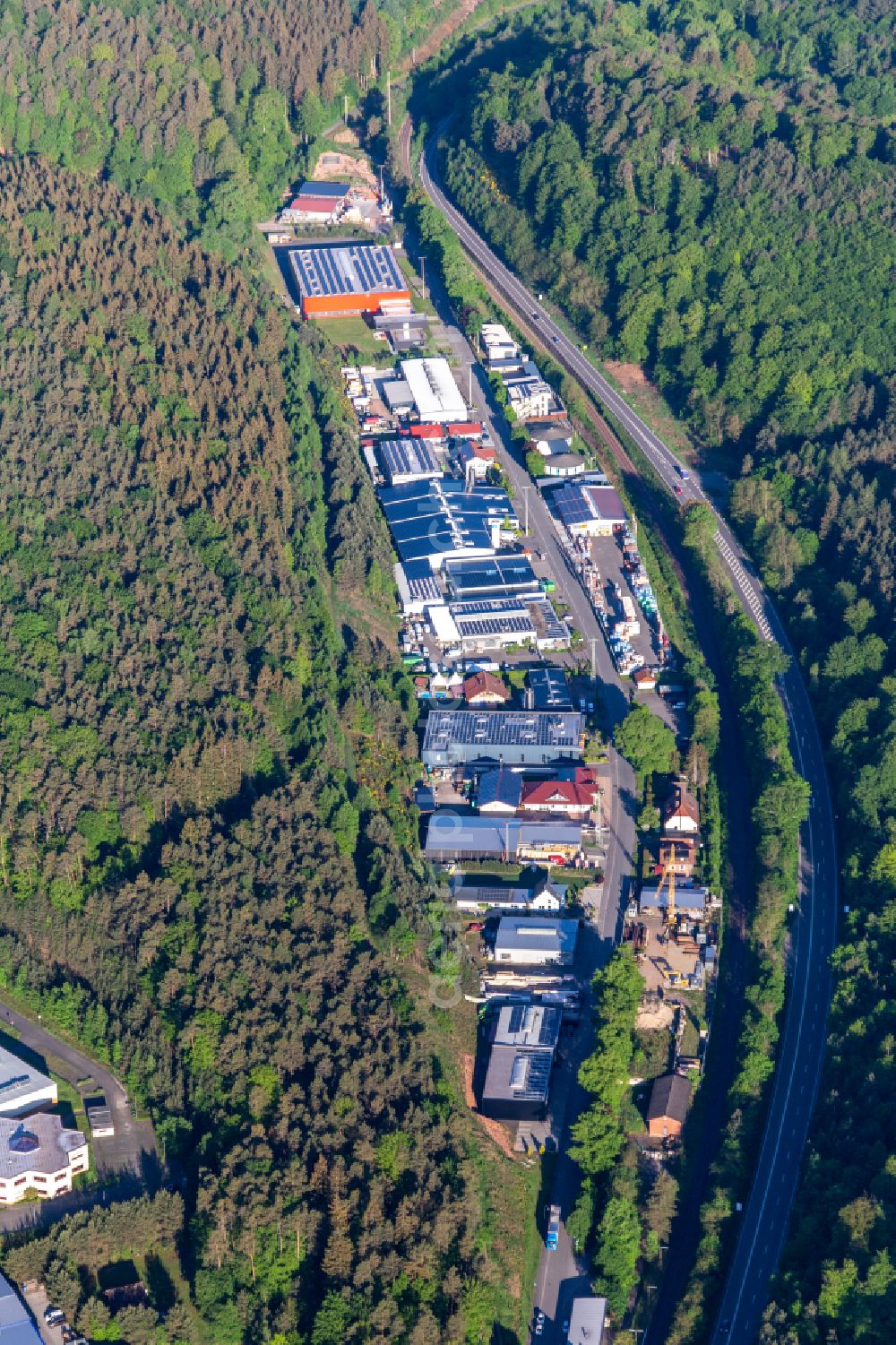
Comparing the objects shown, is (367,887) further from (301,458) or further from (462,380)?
(462,380)

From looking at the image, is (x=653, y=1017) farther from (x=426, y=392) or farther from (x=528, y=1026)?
(x=426, y=392)

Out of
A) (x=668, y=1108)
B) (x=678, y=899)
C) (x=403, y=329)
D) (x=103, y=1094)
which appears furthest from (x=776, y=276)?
(x=103, y=1094)

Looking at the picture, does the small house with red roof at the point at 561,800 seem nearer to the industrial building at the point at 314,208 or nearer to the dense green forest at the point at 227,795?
the dense green forest at the point at 227,795

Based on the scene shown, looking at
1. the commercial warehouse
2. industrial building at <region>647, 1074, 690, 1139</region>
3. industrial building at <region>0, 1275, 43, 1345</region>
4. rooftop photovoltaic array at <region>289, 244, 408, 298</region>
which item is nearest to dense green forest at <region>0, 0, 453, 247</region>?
rooftop photovoltaic array at <region>289, 244, 408, 298</region>

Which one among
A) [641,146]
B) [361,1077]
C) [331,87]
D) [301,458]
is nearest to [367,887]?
[361,1077]

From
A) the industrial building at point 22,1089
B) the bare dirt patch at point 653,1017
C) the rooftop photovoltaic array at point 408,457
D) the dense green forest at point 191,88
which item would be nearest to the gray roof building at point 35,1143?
the industrial building at point 22,1089
